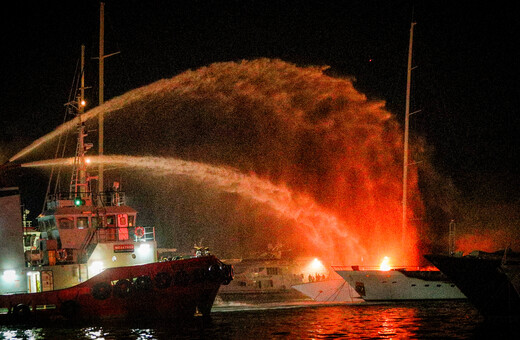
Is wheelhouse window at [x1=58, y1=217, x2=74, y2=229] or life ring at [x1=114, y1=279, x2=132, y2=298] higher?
wheelhouse window at [x1=58, y1=217, x2=74, y2=229]

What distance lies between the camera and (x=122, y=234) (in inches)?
1709

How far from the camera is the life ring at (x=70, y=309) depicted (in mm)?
37344

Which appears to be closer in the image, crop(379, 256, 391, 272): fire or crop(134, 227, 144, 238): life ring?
crop(134, 227, 144, 238): life ring

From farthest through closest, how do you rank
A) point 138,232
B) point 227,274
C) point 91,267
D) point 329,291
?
point 329,291, point 138,232, point 91,267, point 227,274

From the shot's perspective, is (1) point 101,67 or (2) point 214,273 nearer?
(2) point 214,273

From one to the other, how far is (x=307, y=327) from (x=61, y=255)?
1733 centimetres

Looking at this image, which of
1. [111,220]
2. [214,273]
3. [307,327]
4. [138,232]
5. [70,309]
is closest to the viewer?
[307,327]

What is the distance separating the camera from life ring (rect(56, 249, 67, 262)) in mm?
41562

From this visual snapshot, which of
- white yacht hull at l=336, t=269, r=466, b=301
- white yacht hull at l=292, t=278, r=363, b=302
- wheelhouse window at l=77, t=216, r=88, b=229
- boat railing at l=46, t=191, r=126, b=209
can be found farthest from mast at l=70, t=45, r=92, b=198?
white yacht hull at l=336, t=269, r=466, b=301

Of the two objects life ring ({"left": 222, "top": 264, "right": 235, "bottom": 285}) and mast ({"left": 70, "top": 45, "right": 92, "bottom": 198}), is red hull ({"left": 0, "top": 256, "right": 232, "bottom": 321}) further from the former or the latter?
mast ({"left": 70, "top": 45, "right": 92, "bottom": 198})

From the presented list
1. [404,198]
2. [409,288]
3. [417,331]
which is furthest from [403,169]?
[417,331]

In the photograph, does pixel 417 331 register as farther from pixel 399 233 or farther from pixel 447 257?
pixel 399 233

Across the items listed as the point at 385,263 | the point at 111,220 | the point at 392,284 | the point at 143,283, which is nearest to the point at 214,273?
the point at 143,283

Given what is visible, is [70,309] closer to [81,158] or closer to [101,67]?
[81,158]
